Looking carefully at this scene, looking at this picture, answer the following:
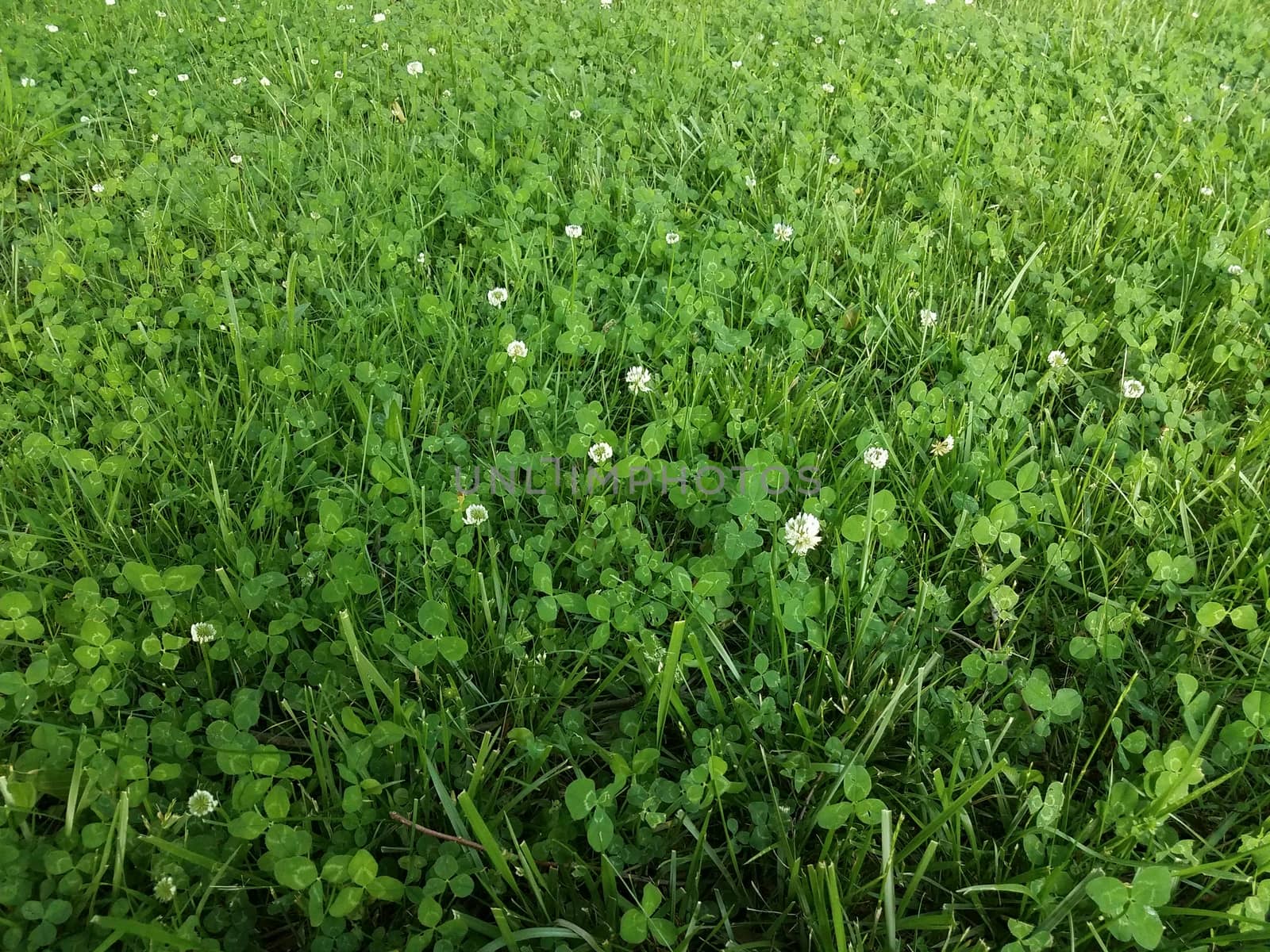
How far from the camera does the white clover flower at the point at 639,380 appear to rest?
2.21m

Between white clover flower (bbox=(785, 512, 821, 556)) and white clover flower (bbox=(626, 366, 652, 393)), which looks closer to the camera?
white clover flower (bbox=(785, 512, 821, 556))

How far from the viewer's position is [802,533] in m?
1.85

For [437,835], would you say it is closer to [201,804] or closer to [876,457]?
[201,804]

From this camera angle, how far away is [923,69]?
153 inches

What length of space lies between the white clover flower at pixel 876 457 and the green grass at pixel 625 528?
49 millimetres

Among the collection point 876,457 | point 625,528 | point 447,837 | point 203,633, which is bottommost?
point 447,837

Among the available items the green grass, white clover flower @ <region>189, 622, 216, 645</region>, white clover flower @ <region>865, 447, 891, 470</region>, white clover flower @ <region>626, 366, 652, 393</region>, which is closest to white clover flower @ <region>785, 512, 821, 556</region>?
the green grass

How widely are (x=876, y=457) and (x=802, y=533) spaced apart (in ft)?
0.99

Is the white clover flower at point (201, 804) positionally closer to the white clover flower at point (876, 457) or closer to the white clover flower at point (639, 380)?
the white clover flower at point (639, 380)

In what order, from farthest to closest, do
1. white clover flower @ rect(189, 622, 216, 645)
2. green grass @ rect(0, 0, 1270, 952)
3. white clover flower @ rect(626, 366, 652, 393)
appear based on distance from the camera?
white clover flower @ rect(626, 366, 652, 393)
white clover flower @ rect(189, 622, 216, 645)
green grass @ rect(0, 0, 1270, 952)

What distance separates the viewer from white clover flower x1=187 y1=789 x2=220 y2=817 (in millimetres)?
1417

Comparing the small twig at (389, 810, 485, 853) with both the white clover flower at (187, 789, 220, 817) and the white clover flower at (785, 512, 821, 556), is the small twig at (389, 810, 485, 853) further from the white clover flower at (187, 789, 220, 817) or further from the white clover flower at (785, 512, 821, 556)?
the white clover flower at (785, 512, 821, 556)

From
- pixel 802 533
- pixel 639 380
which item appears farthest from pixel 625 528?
pixel 639 380

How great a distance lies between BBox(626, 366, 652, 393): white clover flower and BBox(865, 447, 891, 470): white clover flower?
0.59 meters
